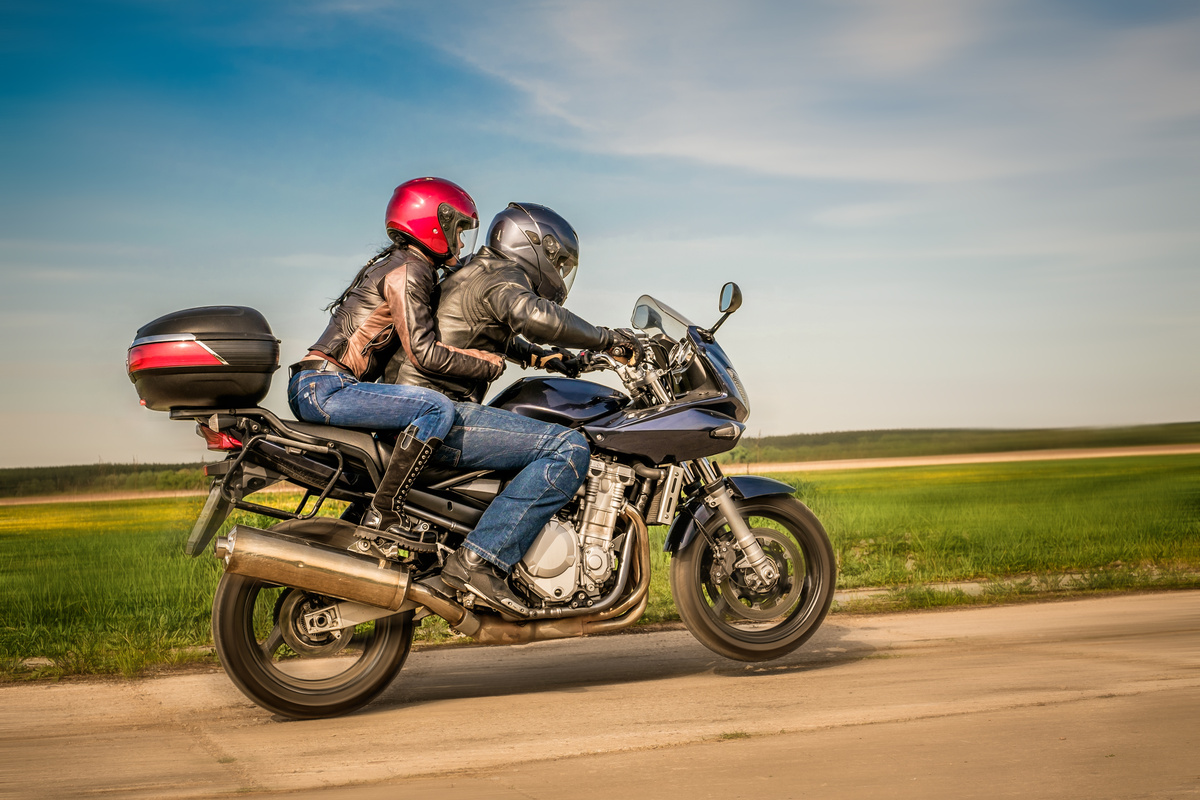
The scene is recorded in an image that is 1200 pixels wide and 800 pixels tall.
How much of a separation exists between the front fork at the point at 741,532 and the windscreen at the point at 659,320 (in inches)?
28.4

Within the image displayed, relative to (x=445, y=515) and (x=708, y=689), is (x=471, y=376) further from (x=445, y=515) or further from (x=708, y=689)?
(x=708, y=689)

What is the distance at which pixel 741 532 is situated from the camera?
518cm

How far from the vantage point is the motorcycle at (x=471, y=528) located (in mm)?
4285

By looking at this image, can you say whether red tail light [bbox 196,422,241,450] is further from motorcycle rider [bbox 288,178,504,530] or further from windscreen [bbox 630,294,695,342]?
windscreen [bbox 630,294,695,342]

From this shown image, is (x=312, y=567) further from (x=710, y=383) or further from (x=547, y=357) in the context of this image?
(x=710, y=383)

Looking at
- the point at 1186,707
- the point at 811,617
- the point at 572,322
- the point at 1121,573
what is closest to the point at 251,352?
the point at 572,322

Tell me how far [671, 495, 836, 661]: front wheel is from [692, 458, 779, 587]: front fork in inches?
1.6

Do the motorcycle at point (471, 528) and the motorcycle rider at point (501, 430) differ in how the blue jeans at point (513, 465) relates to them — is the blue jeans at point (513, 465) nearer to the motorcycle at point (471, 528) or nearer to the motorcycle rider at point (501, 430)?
the motorcycle rider at point (501, 430)

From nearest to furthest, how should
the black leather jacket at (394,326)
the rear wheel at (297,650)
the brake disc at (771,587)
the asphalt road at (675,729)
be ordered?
the asphalt road at (675,729) < the rear wheel at (297,650) < the black leather jacket at (394,326) < the brake disc at (771,587)

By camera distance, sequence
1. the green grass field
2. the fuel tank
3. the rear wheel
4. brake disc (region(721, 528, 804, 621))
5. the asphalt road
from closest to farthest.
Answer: the asphalt road
the rear wheel
the fuel tank
brake disc (region(721, 528, 804, 621))
the green grass field

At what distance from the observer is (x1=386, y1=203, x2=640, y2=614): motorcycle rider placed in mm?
4574

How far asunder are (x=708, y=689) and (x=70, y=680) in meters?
3.47

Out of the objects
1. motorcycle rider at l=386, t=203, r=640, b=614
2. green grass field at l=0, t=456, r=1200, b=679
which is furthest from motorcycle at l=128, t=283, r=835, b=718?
green grass field at l=0, t=456, r=1200, b=679

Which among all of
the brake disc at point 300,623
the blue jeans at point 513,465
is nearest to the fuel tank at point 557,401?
the blue jeans at point 513,465
